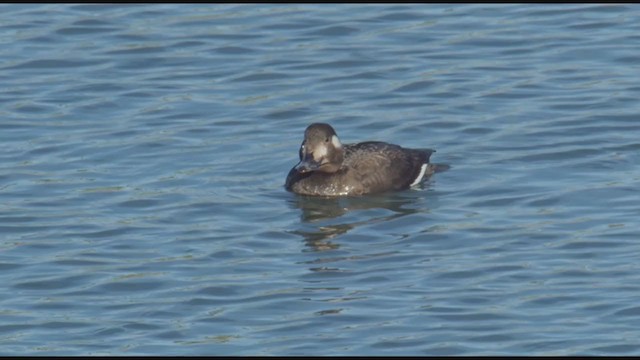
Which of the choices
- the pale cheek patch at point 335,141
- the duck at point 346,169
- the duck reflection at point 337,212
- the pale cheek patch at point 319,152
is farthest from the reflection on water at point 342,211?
the pale cheek patch at point 335,141

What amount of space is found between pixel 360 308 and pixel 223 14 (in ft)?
35.1

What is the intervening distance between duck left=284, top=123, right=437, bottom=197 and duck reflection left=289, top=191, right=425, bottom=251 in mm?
107

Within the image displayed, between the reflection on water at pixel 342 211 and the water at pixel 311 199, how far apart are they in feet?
0.11

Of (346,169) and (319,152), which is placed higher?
(319,152)

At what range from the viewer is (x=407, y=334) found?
503 inches

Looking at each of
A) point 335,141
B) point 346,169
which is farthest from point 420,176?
point 335,141

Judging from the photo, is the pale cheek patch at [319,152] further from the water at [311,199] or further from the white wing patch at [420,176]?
the white wing patch at [420,176]

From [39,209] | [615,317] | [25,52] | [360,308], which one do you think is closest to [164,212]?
[39,209]

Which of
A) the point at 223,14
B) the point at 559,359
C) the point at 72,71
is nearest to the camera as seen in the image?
the point at 559,359

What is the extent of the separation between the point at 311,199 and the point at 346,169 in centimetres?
49

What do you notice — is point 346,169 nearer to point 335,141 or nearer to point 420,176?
point 335,141

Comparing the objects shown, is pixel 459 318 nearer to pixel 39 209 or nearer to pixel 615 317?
pixel 615 317

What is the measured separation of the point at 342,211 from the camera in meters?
16.8

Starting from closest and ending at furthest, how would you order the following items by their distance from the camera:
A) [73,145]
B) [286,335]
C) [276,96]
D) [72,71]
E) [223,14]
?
1. [286,335]
2. [73,145]
3. [276,96]
4. [72,71]
5. [223,14]
